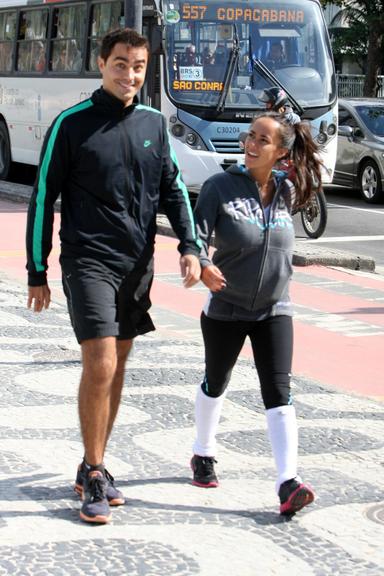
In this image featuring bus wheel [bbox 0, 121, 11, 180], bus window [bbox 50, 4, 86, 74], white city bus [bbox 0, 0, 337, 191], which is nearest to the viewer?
white city bus [bbox 0, 0, 337, 191]

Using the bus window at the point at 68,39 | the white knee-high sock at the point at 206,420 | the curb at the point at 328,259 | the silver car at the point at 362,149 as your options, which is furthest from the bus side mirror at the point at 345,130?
the white knee-high sock at the point at 206,420

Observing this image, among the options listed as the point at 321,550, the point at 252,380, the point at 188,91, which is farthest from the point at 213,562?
the point at 188,91

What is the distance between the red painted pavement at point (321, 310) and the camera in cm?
852

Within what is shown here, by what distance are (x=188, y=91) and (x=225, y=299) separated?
12655 mm

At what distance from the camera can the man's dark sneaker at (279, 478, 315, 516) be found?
534 centimetres

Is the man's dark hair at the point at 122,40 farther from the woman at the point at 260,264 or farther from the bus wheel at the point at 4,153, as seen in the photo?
the bus wheel at the point at 4,153

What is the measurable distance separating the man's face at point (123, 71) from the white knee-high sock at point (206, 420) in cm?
131

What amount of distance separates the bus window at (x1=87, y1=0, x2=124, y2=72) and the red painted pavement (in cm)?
415

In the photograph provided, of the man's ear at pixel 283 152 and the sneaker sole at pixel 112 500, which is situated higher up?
the man's ear at pixel 283 152

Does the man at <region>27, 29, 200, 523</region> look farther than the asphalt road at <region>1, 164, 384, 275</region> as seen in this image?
No

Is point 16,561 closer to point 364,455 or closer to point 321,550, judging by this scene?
point 321,550

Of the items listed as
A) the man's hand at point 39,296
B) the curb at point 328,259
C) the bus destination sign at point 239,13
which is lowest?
the curb at point 328,259

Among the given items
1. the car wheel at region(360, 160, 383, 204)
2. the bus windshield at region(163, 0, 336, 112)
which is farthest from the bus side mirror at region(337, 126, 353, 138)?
the bus windshield at region(163, 0, 336, 112)

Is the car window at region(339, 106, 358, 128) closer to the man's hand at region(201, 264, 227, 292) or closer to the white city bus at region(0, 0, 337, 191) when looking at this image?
the white city bus at region(0, 0, 337, 191)
